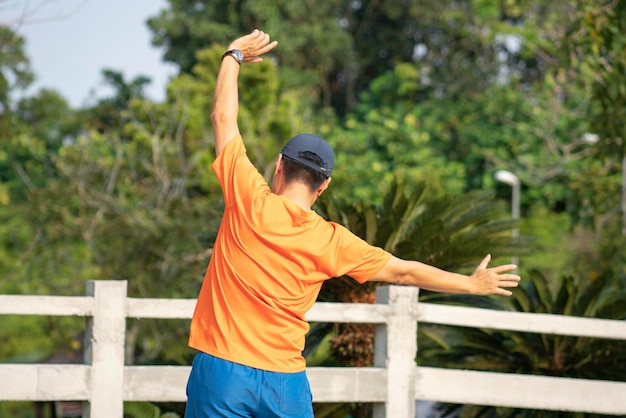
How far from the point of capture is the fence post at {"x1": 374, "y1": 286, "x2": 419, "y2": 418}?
21.3ft

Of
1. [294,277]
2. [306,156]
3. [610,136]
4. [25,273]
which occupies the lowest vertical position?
[294,277]

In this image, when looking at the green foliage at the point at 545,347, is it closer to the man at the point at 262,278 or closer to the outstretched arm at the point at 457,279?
the outstretched arm at the point at 457,279

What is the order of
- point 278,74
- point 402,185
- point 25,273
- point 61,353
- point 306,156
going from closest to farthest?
point 306,156, point 402,185, point 61,353, point 25,273, point 278,74

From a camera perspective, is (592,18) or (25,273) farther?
(25,273)

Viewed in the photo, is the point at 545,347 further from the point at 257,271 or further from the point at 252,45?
the point at 257,271

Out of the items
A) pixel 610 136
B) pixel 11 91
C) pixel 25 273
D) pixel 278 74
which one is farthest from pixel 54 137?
pixel 610 136

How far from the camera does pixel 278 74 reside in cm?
3875

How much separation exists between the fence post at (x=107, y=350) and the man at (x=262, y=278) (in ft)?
7.21

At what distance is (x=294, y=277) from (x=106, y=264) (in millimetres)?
20395

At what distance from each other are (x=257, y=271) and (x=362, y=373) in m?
2.68

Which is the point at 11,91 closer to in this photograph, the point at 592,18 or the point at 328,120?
the point at 328,120

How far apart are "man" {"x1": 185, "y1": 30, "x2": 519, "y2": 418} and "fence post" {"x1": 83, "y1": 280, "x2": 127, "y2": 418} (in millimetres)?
2197

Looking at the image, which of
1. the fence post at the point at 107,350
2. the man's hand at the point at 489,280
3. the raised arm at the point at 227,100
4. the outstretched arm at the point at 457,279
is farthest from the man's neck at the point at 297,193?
the fence post at the point at 107,350

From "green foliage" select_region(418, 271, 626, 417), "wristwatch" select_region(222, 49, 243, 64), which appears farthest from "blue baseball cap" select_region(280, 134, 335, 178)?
"green foliage" select_region(418, 271, 626, 417)
